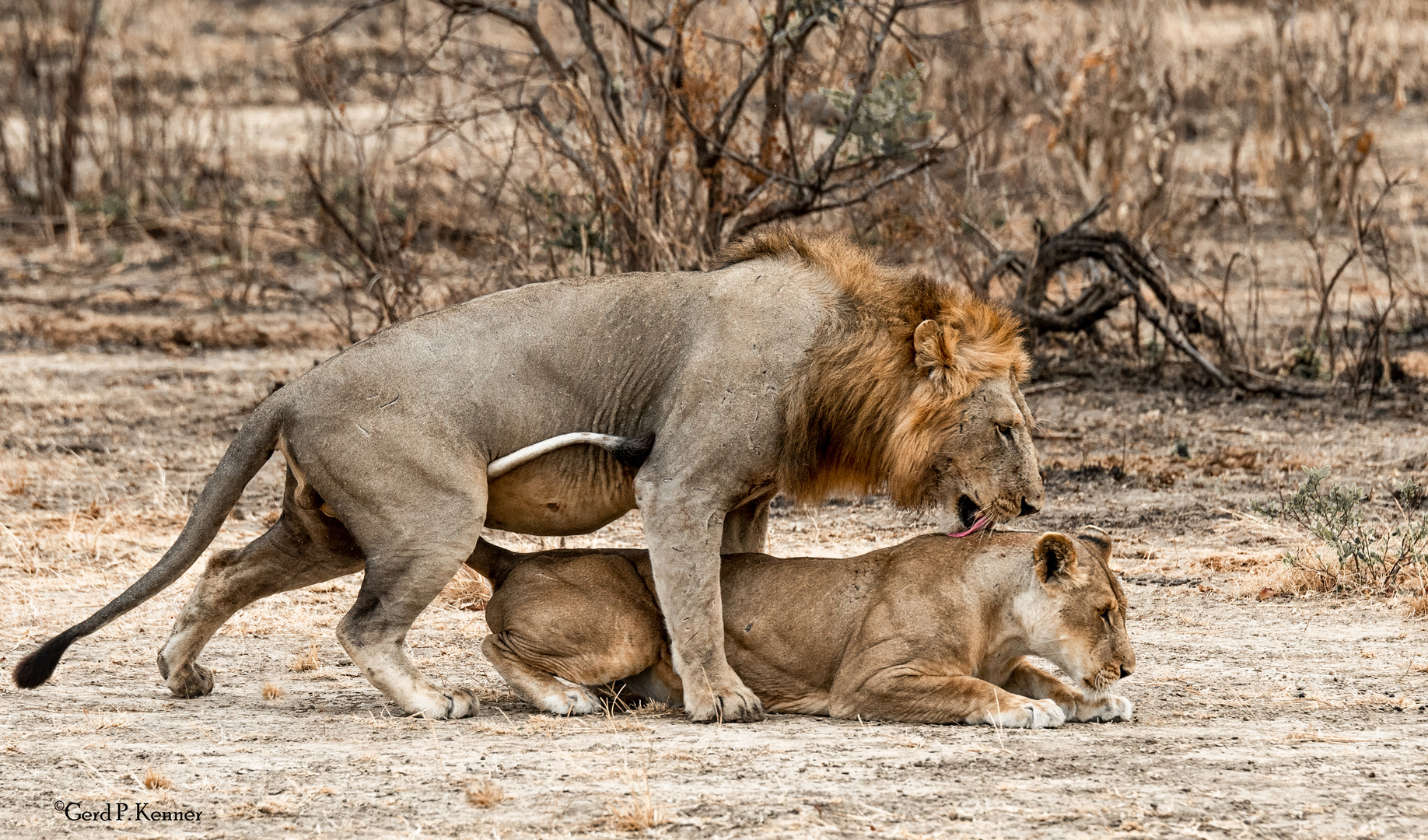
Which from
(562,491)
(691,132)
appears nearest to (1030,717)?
(562,491)

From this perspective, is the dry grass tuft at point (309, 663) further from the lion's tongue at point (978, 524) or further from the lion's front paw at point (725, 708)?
the lion's tongue at point (978, 524)

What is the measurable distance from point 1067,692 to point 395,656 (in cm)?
191

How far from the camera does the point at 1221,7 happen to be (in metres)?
22.0

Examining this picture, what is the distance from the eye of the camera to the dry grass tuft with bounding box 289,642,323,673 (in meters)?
5.84

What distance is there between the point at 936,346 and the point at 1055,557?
26.8 inches

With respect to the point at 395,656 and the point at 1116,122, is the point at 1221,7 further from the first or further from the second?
the point at 395,656

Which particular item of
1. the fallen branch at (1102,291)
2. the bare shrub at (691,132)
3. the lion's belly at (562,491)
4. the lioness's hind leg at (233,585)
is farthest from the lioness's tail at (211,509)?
the fallen branch at (1102,291)

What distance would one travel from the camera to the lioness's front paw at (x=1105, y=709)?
4.86 metres

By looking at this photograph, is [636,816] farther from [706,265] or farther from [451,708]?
[706,265]

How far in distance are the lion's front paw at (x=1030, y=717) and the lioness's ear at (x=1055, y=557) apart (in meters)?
0.38

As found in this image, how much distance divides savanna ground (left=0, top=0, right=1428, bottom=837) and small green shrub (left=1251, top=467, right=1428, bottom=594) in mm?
67

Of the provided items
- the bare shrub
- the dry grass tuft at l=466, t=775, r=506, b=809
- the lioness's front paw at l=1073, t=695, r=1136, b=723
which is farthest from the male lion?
the bare shrub

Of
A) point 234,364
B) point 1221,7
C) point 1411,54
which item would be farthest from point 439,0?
point 1221,7

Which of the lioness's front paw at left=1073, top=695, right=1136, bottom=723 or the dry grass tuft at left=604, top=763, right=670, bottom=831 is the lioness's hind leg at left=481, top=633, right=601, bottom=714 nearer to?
the dry grass tuft at left=604, top=763, right=670, bottom=831
